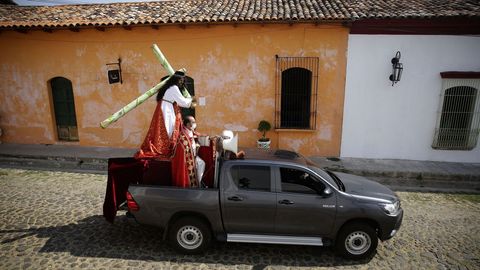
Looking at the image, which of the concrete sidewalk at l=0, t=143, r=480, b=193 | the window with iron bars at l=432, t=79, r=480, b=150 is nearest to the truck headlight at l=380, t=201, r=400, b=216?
the concrete sidewalk at l=0, t=143, r=480, b=193

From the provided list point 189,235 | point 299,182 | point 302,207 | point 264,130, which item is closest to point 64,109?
point 264,130

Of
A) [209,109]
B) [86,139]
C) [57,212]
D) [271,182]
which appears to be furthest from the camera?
[86,139]

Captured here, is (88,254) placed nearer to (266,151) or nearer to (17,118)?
(266,151)

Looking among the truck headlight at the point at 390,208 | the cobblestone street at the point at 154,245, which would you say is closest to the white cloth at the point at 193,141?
the cobblestone street at the point at 154,245

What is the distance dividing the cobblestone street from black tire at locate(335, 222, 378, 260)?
0.15 meters

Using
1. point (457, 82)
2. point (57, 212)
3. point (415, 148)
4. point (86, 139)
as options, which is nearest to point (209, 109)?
point (86, 139)

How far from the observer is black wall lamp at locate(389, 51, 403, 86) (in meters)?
A: 8.77

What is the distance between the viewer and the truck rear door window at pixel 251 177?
15.4ft

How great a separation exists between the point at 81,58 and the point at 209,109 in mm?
4658

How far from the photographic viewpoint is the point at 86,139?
10672 millimetres

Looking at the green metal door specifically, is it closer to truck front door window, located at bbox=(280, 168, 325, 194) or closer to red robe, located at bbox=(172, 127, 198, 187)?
red robe, located at bbox=(172, 127, 198, 187)

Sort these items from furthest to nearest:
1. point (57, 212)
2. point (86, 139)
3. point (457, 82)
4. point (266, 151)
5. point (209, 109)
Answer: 1. point (86, 139)
2. point (209, 109)
3. point (457, 82)
4. point (57, 212)
5. point (266, 151)

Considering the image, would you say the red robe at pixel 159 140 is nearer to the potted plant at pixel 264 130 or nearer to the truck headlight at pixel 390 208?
the truck headlight at pixel 390 208

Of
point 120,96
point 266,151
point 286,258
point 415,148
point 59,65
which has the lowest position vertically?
point 286,258
